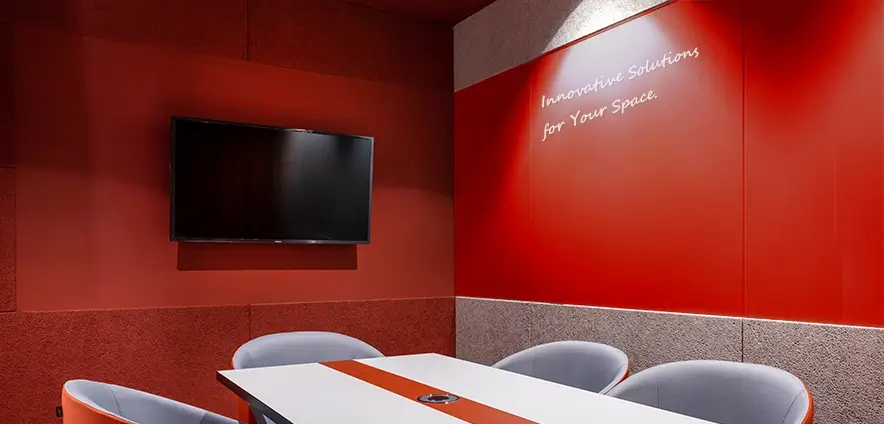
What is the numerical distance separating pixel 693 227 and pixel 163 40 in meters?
3.22

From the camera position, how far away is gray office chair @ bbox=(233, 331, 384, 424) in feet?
10.5

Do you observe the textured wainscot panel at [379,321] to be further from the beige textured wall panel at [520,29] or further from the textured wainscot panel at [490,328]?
the beige textured wall panel at [520,29]

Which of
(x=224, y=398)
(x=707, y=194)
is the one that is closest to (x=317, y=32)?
(x=224, y=398)

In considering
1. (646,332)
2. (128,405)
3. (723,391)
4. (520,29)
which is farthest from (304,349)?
(520,29)

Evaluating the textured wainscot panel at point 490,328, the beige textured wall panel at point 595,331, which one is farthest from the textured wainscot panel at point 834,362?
the textured wainscot panel at point 490,328

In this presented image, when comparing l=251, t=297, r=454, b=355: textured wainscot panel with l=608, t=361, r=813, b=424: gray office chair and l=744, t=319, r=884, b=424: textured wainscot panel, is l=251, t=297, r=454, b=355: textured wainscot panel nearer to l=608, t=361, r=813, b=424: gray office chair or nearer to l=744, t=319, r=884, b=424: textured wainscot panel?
l=744, t=319, r=884, b=424: textured wainscot panel

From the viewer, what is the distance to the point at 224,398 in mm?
4297

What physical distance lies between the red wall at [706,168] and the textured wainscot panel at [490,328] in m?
0.15

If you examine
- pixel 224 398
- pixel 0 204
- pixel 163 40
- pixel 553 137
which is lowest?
pixel 224 398

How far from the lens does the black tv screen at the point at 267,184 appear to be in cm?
420

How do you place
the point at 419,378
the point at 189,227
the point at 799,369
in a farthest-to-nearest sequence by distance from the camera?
1. the point at 189,227
2. the point at 799,369
3. the point at 419,378

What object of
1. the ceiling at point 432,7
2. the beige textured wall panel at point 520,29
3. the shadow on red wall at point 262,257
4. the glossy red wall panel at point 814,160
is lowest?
the shadow on red wall at point 262,257

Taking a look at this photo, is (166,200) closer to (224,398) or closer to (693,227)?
(224,398)

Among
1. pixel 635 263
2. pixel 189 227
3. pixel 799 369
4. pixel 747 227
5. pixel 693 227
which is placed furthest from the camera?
pixel 189 227
